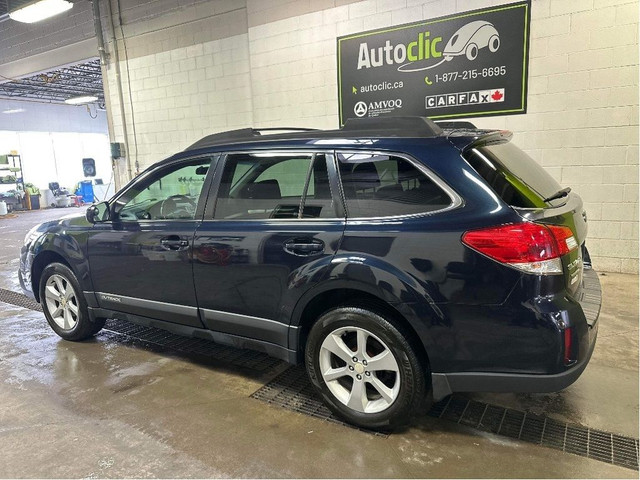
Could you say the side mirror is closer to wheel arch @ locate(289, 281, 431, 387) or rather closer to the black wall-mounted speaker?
wheel arch @ locate(289, 281, 431, 387)

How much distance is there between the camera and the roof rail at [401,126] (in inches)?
93.7

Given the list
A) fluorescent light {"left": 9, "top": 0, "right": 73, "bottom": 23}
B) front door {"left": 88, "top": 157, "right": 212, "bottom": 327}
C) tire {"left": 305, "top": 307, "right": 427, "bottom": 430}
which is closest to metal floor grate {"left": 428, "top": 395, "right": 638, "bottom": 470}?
tire {"left": 305, "top": 307, "right": 427, "bottom": 430}

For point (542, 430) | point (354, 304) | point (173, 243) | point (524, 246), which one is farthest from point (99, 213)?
point (542, 430)

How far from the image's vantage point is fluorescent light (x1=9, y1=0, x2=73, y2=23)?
300 inches

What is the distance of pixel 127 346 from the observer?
371cm

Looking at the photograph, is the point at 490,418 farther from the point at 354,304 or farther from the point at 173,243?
the point at 173,243

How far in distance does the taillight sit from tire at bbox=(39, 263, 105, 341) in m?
3.05

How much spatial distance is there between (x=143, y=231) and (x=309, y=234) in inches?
52.3

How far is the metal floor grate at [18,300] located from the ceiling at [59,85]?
9.32m

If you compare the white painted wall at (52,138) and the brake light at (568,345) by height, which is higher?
the white painted wall at (52,138)

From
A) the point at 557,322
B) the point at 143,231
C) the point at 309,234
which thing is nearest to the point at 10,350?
the point at 143,231

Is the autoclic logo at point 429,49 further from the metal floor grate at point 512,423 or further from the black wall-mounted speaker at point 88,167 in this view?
the black wall-mounted speaker at point 88,167

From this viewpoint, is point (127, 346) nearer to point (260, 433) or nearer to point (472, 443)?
point (260, 433)

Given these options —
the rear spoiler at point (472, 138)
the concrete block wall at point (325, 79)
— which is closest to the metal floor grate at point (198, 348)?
the rear spoiler at point (472, 138)
